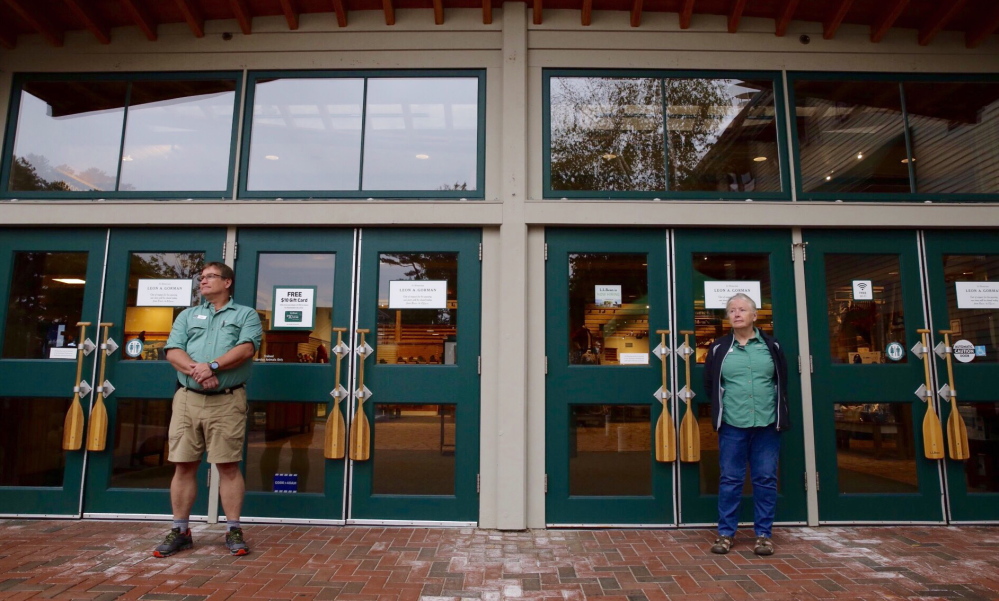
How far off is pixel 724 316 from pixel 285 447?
3476 millimetres

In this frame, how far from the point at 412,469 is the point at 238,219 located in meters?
2.32

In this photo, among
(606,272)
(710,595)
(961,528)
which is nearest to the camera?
(710,595)

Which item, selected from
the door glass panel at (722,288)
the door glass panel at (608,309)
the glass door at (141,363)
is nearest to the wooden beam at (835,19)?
the door glass panel at (722,288)

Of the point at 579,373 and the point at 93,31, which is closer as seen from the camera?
the point at 579,373

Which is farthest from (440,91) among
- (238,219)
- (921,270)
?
(921,270)

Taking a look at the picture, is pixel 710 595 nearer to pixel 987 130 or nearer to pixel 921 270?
pixel 921 270

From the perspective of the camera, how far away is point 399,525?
3.98m

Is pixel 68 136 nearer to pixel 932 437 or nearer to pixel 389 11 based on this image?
pixel 389 11

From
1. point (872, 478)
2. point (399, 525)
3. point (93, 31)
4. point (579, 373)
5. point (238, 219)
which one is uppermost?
point (93, 31)

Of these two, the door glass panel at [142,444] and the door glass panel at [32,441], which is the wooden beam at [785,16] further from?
the door glass panel at [32,441]

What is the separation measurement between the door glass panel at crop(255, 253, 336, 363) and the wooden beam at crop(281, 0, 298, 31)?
1.86 m

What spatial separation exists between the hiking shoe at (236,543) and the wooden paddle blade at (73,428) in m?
1.60

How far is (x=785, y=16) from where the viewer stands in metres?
4.24

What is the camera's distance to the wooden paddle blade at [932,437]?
3975mm
